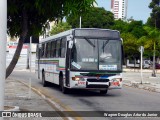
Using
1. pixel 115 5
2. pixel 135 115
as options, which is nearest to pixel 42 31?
pixel 135 115

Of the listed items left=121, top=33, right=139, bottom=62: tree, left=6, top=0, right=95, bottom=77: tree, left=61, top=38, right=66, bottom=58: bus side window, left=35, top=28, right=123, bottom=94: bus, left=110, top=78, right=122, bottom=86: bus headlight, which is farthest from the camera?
left=121, top=33, right=139, bottom=62: tree

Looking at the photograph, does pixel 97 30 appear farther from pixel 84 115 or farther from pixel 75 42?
pixel 84 115

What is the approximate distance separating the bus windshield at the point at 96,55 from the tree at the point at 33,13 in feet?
19.5

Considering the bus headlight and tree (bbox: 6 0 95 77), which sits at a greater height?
tree (bbox: 6 0 95 77)

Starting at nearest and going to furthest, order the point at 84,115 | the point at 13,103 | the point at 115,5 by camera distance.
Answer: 1. the point at 84,115
2. the point at 13,103
3. the point at 115,5

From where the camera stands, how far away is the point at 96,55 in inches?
733

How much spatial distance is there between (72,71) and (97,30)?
7.54 ft

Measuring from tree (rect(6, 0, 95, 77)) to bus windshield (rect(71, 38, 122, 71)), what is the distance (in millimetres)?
5944

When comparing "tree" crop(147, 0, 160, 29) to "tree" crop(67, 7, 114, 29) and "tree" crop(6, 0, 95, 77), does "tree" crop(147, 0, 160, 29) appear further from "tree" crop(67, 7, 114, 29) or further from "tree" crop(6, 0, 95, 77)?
"tree" crop(6, 0, 95, 77)

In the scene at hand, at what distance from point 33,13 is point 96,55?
6.80 metres

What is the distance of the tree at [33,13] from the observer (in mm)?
10734

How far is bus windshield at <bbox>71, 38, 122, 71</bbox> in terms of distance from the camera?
727 inches

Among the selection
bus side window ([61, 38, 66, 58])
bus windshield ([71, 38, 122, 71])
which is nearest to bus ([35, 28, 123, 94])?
bus windshield ([71, 38, 122, 71])

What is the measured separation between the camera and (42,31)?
12.6 m
